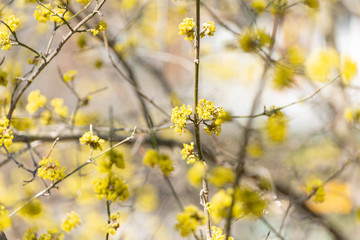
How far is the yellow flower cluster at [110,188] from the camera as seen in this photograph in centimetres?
93

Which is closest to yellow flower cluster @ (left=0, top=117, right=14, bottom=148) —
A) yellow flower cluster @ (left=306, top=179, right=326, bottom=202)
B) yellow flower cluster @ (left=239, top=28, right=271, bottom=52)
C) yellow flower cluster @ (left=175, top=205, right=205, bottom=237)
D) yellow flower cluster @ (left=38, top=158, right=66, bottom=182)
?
yellow flower cluster @ (left=38, top=158, right=66, bottom=182)

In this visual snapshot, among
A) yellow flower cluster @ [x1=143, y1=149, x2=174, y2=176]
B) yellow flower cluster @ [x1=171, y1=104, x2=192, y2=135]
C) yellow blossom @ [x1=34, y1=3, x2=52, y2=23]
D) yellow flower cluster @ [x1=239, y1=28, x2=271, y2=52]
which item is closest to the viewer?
yellow flower cluster @ [x1=143, y1=149, x2=174, y2=176]

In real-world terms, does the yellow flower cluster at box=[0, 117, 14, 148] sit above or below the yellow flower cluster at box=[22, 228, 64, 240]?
above

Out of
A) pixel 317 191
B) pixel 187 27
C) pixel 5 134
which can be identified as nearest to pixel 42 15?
pixel 5 134

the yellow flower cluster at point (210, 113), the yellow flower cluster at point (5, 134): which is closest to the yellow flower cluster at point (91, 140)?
the yellow flower cluster at point (5, 134)

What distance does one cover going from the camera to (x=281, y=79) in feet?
5.54

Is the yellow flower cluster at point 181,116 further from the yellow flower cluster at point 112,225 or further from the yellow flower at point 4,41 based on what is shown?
the yellow flower at point 4,41

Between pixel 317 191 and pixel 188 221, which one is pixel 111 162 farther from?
pixel 317 191

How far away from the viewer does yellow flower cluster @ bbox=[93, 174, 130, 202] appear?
3.05ft

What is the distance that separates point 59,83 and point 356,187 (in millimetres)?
5596

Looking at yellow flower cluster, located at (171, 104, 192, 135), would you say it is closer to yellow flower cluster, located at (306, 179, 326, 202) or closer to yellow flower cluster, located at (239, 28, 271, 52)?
yellow flower cluster, located at (239, 28, 271, 52)

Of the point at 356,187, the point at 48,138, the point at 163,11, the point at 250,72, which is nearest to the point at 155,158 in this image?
the point at 48,138

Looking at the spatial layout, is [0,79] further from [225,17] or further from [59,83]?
[59,83]

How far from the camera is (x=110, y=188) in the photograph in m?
0.95
